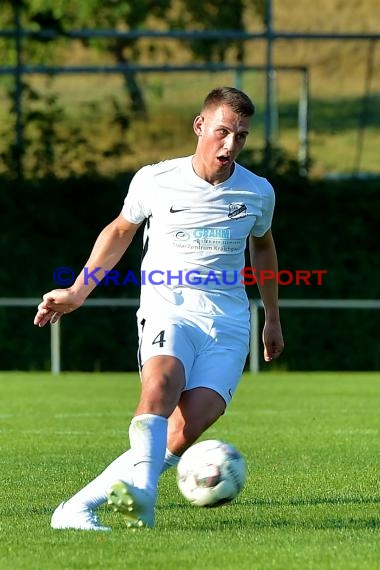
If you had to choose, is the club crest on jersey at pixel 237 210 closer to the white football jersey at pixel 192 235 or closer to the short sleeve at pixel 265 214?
the white football jersey at pixel 192 235

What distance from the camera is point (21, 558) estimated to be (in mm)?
5707

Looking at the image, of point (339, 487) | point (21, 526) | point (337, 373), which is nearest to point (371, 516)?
point (339, 487)

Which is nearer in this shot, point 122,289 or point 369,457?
point 369,457

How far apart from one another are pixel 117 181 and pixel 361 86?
21902 mm

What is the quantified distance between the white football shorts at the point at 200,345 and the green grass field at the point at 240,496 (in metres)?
0.71

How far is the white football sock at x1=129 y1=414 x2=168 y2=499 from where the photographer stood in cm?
615

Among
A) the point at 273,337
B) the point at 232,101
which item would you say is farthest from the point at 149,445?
the point at 232,101

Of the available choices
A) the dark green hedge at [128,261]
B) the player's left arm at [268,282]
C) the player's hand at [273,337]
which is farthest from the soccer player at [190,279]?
the dark green hedge at [128,261]

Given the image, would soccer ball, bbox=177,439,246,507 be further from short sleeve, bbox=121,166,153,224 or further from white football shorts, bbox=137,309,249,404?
short sleeve, bbox=121,166,153,224

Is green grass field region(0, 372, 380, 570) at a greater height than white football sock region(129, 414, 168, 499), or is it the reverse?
white football sock region(129, 414, 168, 499)

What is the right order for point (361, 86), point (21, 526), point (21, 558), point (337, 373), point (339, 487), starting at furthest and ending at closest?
A: point (361, 86)
point (337, 373)
point (339, 487)
point (21, 526)
point (21, 558)

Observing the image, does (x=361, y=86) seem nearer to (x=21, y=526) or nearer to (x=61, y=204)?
(x=61, y=204)

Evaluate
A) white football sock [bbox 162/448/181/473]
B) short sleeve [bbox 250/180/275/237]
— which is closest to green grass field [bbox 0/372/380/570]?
white football sock [bbox 162/448/181/473]

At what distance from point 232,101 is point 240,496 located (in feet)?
8.00
